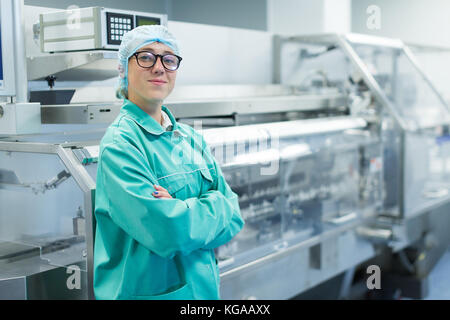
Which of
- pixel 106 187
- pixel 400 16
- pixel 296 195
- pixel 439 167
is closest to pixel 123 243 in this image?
pixel 106 187

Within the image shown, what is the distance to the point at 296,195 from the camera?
273 centimetres

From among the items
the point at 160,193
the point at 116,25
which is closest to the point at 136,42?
the point at 160,193

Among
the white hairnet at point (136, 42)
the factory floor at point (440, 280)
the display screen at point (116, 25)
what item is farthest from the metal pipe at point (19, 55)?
the factory floor at point (440, 280)

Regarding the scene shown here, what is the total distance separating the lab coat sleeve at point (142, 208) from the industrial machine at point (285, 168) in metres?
0.28

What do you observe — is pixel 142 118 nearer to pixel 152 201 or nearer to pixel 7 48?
pixel 152 201

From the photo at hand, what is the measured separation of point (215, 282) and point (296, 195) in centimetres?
135

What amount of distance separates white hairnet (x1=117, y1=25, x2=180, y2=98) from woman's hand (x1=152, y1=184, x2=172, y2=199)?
287 mm

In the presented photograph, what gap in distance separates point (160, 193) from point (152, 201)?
0.05m

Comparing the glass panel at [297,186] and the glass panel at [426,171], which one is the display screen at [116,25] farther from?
the glass panel at [426,171]

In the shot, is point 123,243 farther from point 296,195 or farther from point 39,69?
point 296,195

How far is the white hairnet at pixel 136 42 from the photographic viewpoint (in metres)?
1.35

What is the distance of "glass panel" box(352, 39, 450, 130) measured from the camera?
332 cm

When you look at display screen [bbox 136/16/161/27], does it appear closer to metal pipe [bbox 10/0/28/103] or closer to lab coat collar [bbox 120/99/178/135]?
metal pipe [bbox 10/0/28/103]

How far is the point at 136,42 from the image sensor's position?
135 cm
